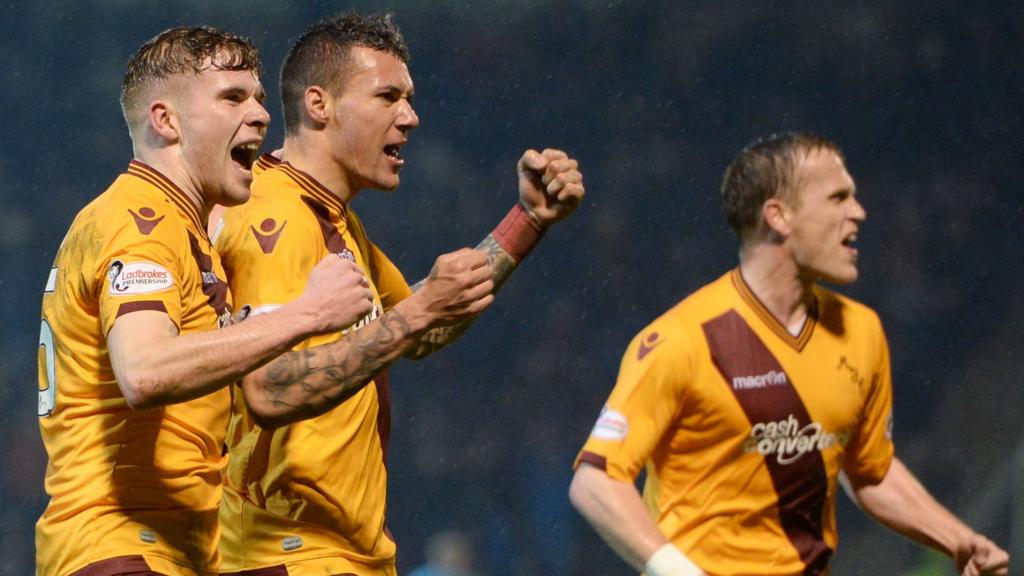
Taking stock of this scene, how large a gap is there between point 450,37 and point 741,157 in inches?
137

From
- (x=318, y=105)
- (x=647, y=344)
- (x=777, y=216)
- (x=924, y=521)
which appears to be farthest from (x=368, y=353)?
(x=924, y=521)

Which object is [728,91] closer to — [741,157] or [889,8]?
[889,8]

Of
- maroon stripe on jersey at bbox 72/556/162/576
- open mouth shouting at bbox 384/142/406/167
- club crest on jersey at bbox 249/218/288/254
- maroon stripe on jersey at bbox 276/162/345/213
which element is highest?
open mouth shouting at bbox 384/142/406/167

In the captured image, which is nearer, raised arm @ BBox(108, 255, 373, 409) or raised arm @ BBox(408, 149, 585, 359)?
raised arm @ BBox(108, 255, 373, 409)

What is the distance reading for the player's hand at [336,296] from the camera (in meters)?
2.78

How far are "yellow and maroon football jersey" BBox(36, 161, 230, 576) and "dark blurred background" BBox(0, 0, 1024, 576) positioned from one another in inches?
146

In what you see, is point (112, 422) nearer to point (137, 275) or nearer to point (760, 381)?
point (137, 275)

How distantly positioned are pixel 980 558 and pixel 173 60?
7.23 feet

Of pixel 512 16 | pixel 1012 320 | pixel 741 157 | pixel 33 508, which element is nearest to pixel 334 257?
pixel 741 157

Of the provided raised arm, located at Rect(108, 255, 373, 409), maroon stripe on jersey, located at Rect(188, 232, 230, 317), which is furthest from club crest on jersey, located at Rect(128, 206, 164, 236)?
raised arm, located at Rect(108, 255, 373, 409)

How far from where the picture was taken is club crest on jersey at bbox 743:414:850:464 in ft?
11.6

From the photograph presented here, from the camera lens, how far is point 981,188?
7441 millimetres

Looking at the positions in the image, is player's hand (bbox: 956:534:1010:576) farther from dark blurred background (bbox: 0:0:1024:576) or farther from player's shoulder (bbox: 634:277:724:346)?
dark blurred background (bbox: 0:0:1024:576)

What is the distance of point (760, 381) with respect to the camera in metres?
3.58
